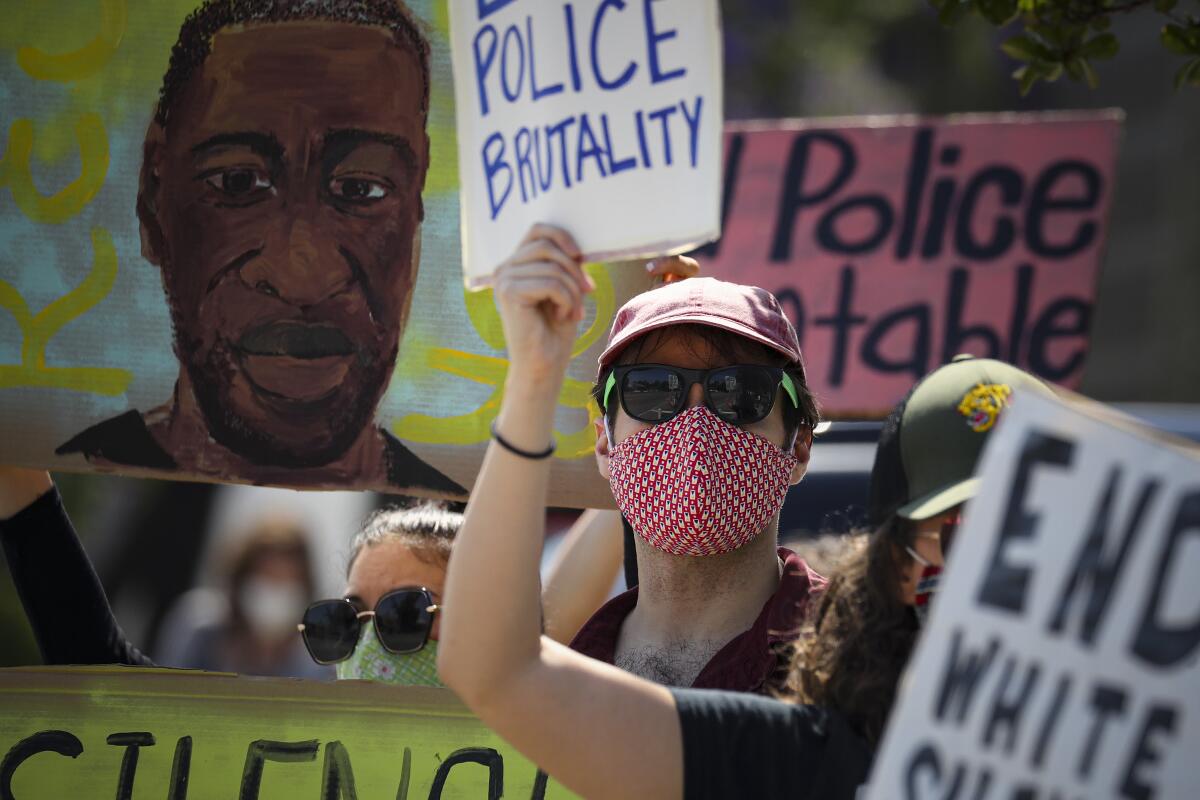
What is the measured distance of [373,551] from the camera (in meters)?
3.43

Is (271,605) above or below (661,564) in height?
below

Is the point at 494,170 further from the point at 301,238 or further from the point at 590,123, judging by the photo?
the point at 301,238

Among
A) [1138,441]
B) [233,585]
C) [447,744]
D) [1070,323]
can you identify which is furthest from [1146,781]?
[233,585]

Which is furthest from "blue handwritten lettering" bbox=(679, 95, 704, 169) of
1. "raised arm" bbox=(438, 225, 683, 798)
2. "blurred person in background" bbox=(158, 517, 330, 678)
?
"blurred person in background" bbox=(158, 517, 330, 678)

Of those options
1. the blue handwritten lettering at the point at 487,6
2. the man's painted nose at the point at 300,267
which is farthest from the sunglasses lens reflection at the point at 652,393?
the man's painted nose at the point at 300,267

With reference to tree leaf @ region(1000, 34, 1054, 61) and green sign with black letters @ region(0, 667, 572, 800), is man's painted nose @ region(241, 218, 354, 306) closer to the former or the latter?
green sign with black letters @ region(0, 667, 572, 800)

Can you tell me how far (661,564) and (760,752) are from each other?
68cm

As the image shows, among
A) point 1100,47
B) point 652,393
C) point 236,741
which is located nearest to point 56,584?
point 236,741

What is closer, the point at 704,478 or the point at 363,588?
the point at 704,478

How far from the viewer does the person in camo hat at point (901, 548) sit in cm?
215

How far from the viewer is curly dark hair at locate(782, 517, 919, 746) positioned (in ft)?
6.98

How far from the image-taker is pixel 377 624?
3180 mm

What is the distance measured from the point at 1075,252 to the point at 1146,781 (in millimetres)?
4224

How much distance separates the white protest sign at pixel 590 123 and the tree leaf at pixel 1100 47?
1204 mm
